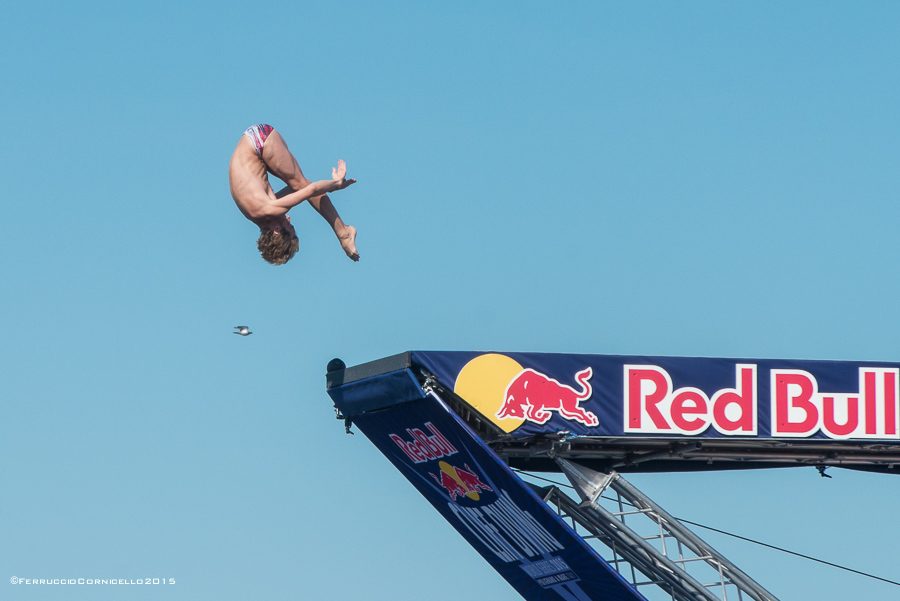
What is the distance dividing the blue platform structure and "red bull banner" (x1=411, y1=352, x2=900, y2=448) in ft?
0.05

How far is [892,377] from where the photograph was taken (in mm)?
18766

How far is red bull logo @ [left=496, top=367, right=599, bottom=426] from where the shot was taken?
59.0ft

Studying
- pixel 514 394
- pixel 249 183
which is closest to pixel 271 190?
pixel 249 183

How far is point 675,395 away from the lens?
18312mm

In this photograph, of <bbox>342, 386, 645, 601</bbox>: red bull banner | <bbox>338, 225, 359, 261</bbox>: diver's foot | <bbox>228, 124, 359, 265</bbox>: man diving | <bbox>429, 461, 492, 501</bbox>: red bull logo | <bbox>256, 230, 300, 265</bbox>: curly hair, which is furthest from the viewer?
<bbox>429, 461, 492, 501</bbox>: red bull logo

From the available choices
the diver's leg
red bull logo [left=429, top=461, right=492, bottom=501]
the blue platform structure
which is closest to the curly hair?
the diver's leg

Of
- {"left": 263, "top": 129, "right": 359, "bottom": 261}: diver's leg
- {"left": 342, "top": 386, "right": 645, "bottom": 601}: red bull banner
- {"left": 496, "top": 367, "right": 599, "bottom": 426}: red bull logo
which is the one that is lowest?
{"left": 342, "top": 386, "right": 645, "bottom": 601}: red bull banner

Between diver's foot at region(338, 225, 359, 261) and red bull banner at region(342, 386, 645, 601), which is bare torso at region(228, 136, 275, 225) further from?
red bull banner at region(342, 386, 645, 601)

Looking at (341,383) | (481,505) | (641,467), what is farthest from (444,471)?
(641,467)

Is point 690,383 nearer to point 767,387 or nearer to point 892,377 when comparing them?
point 767,387

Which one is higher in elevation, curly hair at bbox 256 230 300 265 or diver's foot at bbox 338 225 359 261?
diver's foot at bbox 338 225 359 261

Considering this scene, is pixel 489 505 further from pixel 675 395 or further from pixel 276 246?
pixel 276 246

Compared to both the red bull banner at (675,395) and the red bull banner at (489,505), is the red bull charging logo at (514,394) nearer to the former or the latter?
the red bull banner at (675,395)

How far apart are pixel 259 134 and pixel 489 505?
26.2 feet
